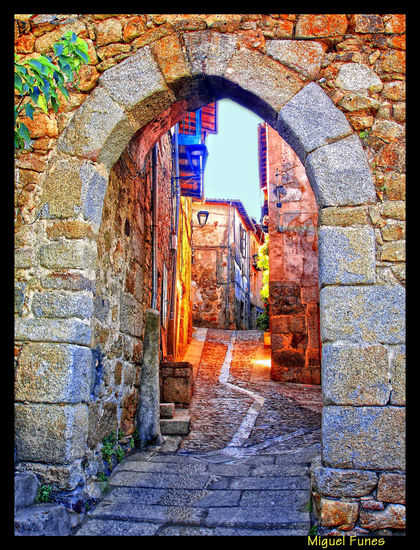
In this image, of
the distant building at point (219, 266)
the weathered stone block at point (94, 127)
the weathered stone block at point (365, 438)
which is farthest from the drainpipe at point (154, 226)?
the distant building at point (219, 266)

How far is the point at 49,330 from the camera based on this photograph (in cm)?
306

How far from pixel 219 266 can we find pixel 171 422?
498 inches

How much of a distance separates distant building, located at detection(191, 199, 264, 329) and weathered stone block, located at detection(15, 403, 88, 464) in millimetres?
13362

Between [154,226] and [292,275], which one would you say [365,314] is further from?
[292,275]

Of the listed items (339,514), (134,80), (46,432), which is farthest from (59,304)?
(339,514)

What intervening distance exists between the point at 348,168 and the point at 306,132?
1.10 feet

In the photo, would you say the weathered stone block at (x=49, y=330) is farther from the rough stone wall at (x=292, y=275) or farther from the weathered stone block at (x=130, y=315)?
the rough stone wall at (x=292, y=275)

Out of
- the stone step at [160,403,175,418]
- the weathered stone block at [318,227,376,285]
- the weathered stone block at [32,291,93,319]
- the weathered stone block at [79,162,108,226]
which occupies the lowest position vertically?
the stone step at [160,403,175,418]

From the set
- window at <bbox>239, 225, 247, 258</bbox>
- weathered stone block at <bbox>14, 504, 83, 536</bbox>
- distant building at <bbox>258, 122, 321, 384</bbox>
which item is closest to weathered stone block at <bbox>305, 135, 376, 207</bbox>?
weathered stone block at <bbox>14, 504, 83, 536</bbox>

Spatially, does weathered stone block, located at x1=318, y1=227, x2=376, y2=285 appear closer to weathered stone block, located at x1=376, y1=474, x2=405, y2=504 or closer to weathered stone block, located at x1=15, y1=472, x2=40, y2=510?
weathered stone block, located at x1=376, y1=474, x2=405, y2=504

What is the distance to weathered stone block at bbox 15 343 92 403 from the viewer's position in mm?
2992

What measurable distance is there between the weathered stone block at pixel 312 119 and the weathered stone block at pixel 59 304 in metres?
1.62

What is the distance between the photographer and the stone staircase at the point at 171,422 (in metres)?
4.88

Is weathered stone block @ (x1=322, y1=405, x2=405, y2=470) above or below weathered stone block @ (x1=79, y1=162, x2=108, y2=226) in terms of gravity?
below
